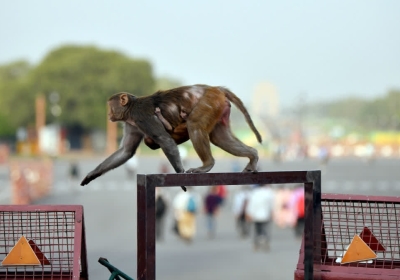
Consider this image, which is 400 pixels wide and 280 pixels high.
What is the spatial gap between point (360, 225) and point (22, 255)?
1.51 metres

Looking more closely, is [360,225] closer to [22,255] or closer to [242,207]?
[22,255]

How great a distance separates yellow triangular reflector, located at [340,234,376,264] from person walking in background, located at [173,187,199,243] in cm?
1254

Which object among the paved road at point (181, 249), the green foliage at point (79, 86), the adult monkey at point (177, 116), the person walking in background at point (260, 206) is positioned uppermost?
the green foliage at point (79, 86)

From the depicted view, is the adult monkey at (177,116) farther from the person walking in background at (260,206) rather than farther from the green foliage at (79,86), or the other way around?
the green foliage at (79,86)

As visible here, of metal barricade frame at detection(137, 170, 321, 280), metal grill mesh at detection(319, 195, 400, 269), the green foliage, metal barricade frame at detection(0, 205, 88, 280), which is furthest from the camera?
the green foliage

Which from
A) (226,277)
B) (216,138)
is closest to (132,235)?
(226,277)

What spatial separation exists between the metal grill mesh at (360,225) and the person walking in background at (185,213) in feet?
40.3

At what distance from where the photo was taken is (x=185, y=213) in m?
17.1

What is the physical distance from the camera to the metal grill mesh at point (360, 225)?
3.84 m

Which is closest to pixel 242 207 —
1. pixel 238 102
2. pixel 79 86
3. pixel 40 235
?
pixel 238 102

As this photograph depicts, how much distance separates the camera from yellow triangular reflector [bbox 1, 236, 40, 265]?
355cm

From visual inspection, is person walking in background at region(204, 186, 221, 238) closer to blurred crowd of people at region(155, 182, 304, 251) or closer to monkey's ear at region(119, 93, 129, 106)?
blurred crowd of people at region(155, 182, 304, 251)

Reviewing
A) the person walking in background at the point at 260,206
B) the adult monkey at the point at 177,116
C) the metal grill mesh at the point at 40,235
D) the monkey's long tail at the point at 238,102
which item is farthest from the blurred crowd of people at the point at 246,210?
the metal grill mesh at the point at 40,235

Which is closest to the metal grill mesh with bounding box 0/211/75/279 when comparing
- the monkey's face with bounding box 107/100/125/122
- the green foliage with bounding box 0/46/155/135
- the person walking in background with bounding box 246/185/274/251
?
the monkey's face with bounding box 107/100/125/122
